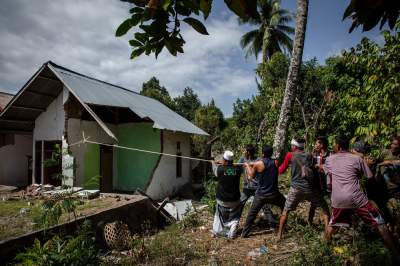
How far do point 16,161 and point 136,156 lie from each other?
5.24 meters

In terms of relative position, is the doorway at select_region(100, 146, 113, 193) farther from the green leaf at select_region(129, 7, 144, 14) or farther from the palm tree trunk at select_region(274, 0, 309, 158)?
the green leaf at select_region(129, 7, 144, 14)

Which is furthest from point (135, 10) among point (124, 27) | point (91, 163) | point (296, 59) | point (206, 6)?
point (91, 163)

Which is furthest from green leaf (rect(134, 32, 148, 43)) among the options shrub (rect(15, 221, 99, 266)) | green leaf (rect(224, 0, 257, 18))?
shrub (rect(15, 221, 99, 266))

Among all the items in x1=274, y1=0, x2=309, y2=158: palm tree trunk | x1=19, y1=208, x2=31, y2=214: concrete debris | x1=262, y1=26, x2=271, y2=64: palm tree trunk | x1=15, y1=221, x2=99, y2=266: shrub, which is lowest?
x1=19, y1=208, x2=31, y2=214: concrete debris

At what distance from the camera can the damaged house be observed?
1102 centimetres

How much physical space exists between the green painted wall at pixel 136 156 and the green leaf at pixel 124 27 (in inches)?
422

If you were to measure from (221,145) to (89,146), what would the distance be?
10.7 m

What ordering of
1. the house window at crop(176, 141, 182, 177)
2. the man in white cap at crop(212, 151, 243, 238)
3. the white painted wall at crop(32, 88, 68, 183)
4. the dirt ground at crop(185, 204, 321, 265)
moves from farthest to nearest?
the house window at crop(176, 141, 182, 177) < the white painted wall at crop(32, 88, 68, 183) < the man in white cap at crop(212, 151, 243, 238) < the dirt ground at crop(185, 204, 321, 265)

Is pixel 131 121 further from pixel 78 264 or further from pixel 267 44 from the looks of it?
pixel 267 44

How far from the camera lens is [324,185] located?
6.34 meters

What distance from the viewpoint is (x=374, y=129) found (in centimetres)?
549

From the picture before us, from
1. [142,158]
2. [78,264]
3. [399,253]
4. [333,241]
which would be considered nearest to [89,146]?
[142,158]

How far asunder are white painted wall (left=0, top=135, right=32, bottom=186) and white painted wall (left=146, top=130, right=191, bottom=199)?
579cm

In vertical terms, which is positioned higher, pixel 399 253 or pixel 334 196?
pixel 334 196
